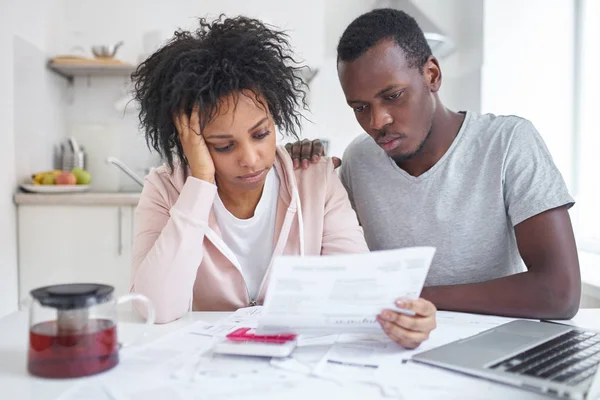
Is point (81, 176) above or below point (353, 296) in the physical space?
above

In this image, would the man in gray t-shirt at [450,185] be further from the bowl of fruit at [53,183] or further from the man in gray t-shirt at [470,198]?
the bowl of fruit at [53,183]

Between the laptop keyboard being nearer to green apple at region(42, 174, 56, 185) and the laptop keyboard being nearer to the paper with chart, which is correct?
the paper with chart

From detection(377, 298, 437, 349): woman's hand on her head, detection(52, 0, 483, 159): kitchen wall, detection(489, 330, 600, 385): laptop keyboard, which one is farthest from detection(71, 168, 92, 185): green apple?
detection(489, 330, 600, 385): laptop keyboard

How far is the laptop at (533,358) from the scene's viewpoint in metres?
0.69

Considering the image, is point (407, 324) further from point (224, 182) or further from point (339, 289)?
point (224, 182)

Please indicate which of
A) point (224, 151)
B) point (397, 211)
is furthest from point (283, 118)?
point (397, 211)

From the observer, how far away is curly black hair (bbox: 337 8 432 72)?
4.13 feet

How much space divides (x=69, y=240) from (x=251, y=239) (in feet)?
5.49

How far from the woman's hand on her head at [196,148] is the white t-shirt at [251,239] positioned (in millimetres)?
124

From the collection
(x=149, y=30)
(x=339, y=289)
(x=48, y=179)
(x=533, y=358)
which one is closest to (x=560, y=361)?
(x=533, y=358)

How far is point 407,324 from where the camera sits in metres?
0.83

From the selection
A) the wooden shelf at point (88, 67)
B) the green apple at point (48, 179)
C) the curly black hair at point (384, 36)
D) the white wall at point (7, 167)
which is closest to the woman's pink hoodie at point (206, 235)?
the curly black hair at point (384, 36)

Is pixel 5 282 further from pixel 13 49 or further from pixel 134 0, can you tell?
pixel 134 0

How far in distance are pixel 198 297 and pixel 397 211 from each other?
1.74ft
